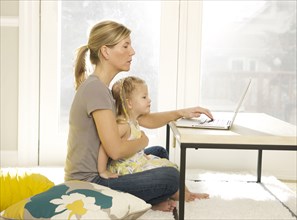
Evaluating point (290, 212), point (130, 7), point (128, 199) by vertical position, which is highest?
point (130, 7)

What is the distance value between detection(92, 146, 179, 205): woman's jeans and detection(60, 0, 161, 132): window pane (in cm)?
142

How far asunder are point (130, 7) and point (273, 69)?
1.03 m

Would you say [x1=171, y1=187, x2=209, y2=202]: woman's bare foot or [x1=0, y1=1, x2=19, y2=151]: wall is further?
[x1=0, y1=1, x2=19, y2=151]: wall

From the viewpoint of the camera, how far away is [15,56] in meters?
3.44

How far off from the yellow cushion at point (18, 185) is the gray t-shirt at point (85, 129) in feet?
0.47

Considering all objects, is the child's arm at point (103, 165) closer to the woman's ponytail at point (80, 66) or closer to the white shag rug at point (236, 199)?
the white shag rug at point (236, 199)

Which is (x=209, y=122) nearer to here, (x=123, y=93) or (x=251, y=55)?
(x=123, y=93)

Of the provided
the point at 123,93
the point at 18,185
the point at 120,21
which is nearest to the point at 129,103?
the point at 123,93

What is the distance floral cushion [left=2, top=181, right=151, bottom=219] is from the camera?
1757 millimetres

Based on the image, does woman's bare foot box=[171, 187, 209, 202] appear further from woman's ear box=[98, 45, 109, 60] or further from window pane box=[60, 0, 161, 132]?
window pane box=[60, 0, 161, 132]

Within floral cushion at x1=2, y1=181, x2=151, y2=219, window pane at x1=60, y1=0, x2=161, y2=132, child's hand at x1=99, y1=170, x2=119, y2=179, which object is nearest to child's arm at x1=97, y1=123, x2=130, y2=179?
child's hand at x1=99, y1=170, x2=119, y2=179

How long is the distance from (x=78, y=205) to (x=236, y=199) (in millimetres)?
1056

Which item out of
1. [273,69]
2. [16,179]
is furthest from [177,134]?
[273,69]

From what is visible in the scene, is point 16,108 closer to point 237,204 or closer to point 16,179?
point 16,179
